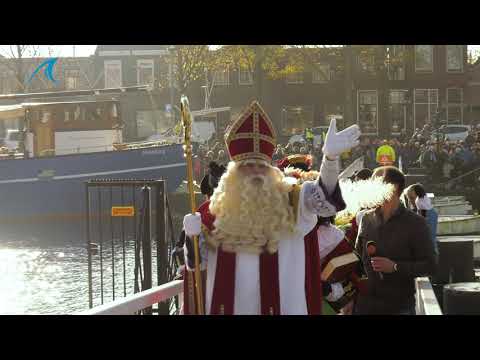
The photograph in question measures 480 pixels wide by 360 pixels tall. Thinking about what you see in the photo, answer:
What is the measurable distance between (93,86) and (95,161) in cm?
3007

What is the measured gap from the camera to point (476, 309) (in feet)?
24.1

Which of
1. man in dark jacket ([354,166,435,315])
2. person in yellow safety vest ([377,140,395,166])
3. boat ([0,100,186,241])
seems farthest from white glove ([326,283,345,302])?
boat ([0,100,186,241])

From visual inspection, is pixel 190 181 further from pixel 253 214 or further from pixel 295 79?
pixel 295 79

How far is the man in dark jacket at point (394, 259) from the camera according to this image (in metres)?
6.02

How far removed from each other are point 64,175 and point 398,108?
27.4 metres

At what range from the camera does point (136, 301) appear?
5.41 metres

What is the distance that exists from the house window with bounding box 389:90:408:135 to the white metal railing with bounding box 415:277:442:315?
161 ft

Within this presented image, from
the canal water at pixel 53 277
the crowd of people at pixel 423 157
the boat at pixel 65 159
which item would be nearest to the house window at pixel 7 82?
the boat at pixel 65 159

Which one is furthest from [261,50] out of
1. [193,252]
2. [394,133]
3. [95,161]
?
[193,252]

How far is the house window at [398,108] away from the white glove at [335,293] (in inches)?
2024

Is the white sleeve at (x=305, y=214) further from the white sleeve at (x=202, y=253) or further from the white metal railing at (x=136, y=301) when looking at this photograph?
the white metal railing at (x=136, y=301)

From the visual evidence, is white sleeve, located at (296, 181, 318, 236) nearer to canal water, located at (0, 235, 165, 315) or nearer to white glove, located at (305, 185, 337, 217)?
white glove, located at (305, 185, 337, 217)

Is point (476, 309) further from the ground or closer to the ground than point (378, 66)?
closer to the ground
